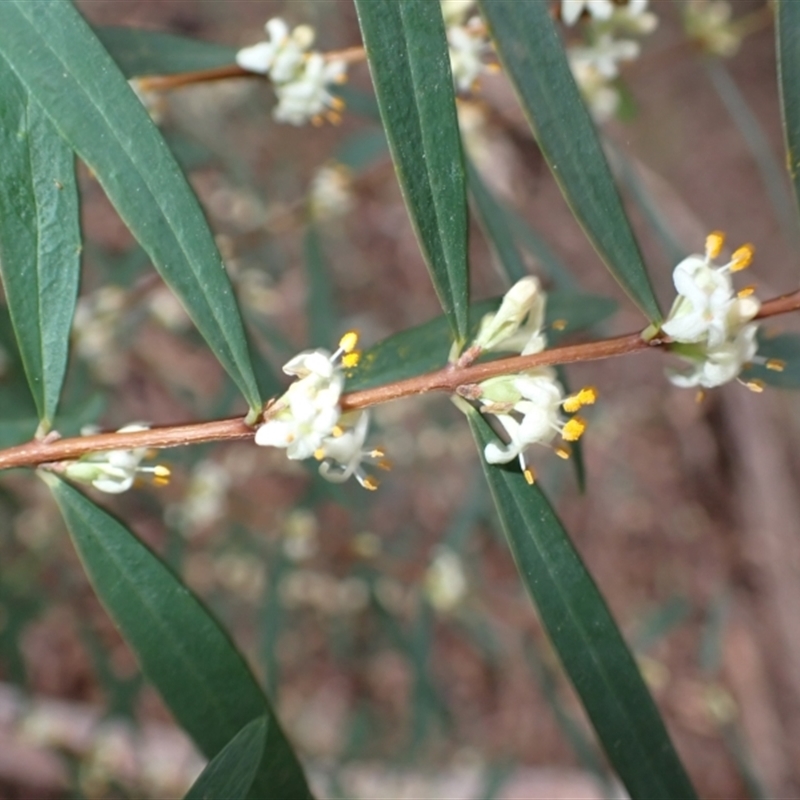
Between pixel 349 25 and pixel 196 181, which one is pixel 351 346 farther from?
pixel 349 25

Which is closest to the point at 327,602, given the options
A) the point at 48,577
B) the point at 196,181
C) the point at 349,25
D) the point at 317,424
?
the point at 48,577

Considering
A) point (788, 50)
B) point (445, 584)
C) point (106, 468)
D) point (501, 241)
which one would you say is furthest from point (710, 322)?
point (445, 584)

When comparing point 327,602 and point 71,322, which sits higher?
point 327,602

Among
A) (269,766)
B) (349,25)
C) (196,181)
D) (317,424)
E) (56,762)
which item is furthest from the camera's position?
(349,25)

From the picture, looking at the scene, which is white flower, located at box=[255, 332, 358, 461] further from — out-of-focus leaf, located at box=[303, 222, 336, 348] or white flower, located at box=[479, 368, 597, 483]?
out-of-focus leaf, located at box=[303, 222, 336, 348]

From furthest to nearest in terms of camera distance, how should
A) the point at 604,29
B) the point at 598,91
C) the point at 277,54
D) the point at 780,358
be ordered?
1. the point at 598,91
2. the point at 604,29
3. the point at 277,54
4. the point at 780,358

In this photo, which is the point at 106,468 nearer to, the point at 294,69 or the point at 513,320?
the point at 513,320
